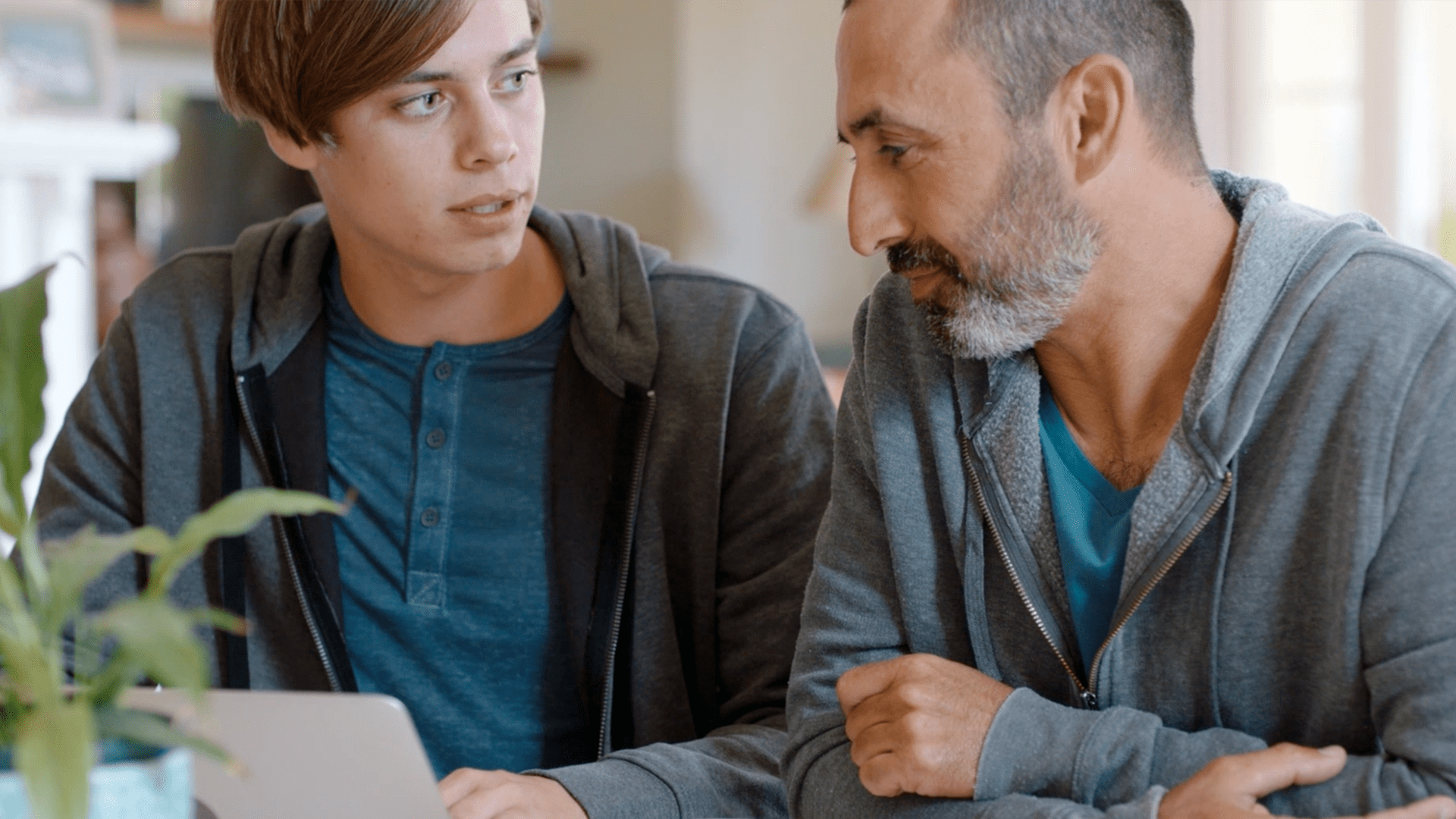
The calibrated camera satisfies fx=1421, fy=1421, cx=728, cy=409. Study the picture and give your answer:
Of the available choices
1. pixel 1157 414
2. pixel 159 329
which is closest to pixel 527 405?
pixel 159 329

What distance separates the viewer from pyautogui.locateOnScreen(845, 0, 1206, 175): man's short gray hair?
41.8 inches

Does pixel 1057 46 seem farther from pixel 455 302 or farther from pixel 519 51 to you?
pixel 455 302

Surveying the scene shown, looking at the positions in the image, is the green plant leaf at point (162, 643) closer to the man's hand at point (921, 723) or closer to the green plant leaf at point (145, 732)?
the green plant leaf at point (145, 732)

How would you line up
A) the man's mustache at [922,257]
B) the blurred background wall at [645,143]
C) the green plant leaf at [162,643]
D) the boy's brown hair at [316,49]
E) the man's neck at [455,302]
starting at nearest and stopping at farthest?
1. the green plant leaf at [162,643]
2. the man's mustache at [922,257]
3. the boy's brown hair at [316,49]
4. the man's neck at [455,302]
5. the blurred background wall at [645,143]

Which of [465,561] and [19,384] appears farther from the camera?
[465,561]

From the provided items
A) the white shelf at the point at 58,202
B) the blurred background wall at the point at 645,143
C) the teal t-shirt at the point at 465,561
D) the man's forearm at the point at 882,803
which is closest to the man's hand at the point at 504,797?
the man's forearm at the point at 882,803

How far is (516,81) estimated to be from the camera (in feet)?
4.84

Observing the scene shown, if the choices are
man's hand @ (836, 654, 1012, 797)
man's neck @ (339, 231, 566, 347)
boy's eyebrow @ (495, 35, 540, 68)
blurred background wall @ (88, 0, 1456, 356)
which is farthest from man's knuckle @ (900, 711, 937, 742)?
blurred background wall @ (88, 0, 1456, 356)

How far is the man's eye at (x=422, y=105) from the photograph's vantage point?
143 cm

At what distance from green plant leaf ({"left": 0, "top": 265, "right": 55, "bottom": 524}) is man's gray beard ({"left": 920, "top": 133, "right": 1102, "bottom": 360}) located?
653mm

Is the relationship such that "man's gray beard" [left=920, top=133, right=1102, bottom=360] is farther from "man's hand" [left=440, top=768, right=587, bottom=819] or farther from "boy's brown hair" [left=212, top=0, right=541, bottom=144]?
"boy's brown hair" [left=212, top=0, right=541, bottom=144]

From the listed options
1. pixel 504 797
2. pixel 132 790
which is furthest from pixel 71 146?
pixel 132 790

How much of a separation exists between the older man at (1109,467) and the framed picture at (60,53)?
142 inches

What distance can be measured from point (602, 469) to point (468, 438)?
0.48 ft
